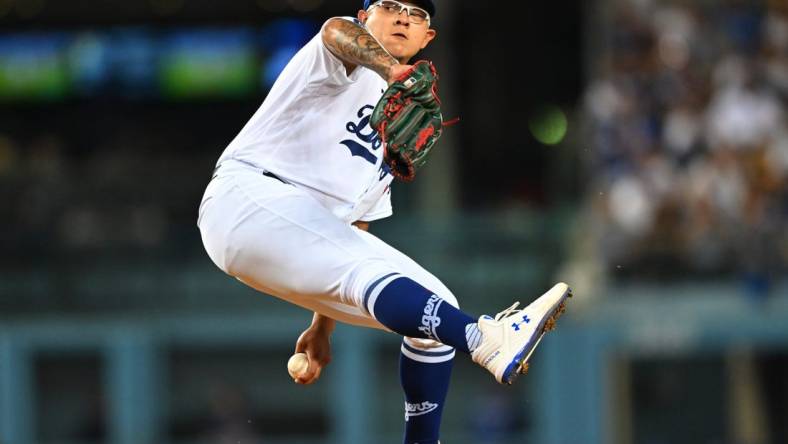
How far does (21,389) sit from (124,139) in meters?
3.33

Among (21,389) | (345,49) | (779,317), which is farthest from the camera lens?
(21,389)

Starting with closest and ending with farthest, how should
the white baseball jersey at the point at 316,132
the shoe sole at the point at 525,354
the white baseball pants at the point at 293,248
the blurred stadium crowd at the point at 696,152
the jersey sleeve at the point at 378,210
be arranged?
the shoe sole at the point at 525,354
the white baseball pants at the point at 293,248
the white baseball jersey at the point at 316,132
the jersey sleeve at the point at 378,210
the blurred stadium crowd at the point at 696,152

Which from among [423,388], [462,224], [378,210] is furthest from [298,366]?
[462,224]

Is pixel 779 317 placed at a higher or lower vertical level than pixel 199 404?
higher

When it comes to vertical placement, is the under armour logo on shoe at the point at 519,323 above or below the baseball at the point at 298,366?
above

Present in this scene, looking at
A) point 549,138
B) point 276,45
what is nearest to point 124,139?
point 276,45

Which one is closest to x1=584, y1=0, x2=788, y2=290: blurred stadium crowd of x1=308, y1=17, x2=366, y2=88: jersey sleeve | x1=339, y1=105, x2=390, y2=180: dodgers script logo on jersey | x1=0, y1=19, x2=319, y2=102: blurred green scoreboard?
x1=0, y1=19, x2=319, y2=102: blurred green scoreboard

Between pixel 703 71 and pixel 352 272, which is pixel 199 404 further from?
pixel 352 272

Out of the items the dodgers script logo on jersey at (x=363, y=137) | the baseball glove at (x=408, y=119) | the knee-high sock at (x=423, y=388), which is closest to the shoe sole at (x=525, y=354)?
the baseball glove at (x=408, y=119)

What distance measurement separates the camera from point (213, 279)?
12039 millimetres

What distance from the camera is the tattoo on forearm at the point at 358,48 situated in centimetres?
353

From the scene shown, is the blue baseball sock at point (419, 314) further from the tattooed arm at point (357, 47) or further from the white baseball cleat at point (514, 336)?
the tattooed arm at point (357, 47)

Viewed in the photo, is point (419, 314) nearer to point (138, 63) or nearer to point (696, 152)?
point (696, 152)

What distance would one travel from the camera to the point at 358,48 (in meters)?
3.58
